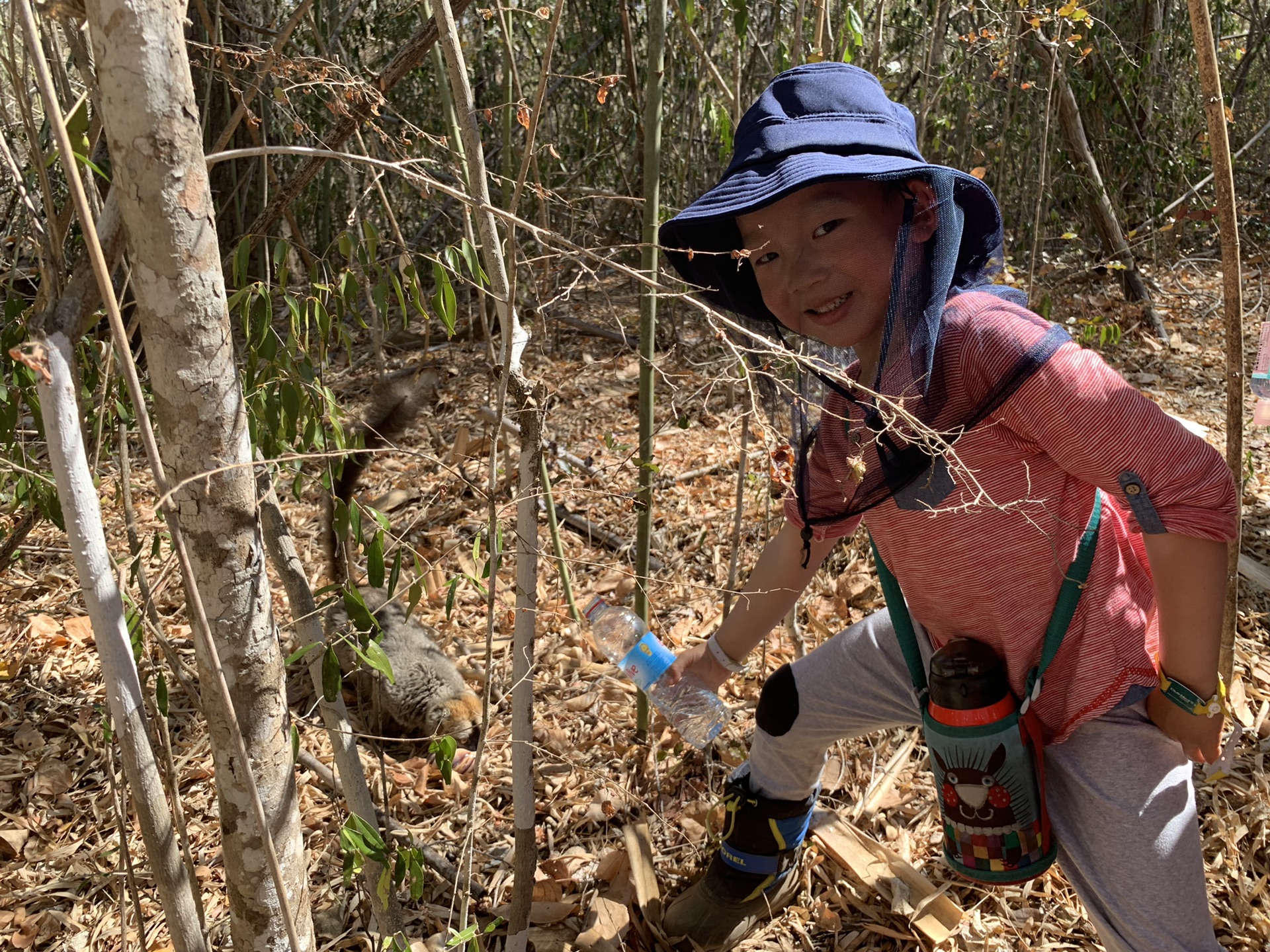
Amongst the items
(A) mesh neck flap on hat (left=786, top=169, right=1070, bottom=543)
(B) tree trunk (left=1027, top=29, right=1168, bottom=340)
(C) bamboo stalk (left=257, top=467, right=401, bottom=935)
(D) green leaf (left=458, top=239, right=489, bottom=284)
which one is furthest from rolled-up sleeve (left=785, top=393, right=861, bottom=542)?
(B) tree trunk (left=1027, top=29, right=1168, bottom=340)

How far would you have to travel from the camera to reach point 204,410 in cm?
109

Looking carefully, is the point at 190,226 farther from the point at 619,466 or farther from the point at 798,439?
the point at 798,439

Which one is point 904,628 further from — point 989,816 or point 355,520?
point 355,520

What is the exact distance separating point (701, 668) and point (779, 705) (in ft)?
0.68

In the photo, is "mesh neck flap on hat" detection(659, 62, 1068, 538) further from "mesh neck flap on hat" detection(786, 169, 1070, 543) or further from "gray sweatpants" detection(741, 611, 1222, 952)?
"gray sweatpants" detection(741, 611, 1222, 952)

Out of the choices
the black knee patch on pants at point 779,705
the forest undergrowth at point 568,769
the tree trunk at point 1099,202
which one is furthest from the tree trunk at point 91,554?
the tree trunk at point 1099,202

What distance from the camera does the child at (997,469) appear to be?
1471 mm

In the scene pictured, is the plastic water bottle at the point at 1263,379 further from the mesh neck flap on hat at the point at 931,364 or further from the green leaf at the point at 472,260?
the green leaf at the point at 472,260

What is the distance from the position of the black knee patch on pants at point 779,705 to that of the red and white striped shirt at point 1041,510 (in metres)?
0.38

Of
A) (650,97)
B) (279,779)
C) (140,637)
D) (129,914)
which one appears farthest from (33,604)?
(650,97)

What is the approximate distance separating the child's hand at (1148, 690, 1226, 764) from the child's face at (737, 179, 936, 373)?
0.82 metres

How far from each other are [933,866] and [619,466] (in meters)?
1.52

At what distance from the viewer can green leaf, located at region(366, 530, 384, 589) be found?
1428 millimetres

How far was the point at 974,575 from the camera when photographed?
68.5 inches
